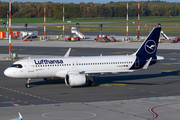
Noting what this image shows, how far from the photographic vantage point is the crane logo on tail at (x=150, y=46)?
45.8 metres

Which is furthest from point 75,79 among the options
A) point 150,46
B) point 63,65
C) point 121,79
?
point 150,46

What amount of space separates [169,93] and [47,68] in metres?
15.2

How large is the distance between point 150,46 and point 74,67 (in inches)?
469

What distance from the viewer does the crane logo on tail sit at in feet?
150

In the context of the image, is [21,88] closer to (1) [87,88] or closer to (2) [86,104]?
(1) [87,88]

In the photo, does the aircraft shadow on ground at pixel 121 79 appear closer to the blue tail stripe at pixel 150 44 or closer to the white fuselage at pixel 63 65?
the white fuselage at pixel 63 65

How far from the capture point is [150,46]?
151ft

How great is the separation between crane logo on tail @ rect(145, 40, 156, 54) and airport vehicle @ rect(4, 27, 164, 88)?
4.98ft

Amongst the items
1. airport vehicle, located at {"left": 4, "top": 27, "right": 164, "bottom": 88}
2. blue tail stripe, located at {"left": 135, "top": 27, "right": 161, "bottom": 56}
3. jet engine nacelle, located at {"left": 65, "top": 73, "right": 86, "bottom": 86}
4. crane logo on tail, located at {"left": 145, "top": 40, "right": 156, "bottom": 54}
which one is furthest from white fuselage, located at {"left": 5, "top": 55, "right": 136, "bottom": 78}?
crane logo on tail, located at {"left": 145, "top": 40, "right": 156, "bottom": 54}

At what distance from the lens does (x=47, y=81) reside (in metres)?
45.7

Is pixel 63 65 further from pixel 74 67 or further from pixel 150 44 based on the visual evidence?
pixel 150 44

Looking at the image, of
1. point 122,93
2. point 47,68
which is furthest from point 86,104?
point 47,68

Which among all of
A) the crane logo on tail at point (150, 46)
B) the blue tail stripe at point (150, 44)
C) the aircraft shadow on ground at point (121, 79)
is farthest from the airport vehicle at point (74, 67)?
the aircraft shadow on ground at point (121, 79)

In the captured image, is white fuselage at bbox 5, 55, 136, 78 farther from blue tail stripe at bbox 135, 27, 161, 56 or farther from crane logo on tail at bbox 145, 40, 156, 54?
crane logo on tail at bbox 145, 40, 156, 54
